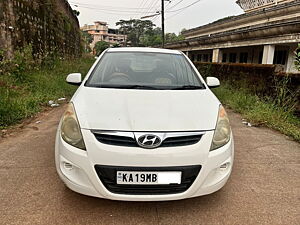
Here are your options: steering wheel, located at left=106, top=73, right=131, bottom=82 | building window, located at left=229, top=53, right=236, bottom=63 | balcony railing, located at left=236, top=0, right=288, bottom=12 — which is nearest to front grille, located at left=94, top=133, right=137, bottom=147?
steering wheel, located at left=106, top=73, right=131, bottom=82

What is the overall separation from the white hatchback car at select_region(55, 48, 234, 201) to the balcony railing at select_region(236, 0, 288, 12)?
24.5 m

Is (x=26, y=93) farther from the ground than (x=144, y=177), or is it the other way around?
(x=144, y=177)

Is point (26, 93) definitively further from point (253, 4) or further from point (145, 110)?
point (253, 4)

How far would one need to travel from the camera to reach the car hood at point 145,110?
6.07 ft

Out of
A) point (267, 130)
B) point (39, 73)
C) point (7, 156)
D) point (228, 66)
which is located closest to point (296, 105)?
point (267, 130)

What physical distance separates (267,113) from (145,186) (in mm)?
4163

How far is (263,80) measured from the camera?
6.73m

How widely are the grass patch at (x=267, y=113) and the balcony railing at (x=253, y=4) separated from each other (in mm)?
20036

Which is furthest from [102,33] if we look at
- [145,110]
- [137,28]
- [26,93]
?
[145,110]

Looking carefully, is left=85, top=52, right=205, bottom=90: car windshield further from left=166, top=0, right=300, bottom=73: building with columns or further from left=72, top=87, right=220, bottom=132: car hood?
left=166, top=0, right=300, bottom=73: building with columns

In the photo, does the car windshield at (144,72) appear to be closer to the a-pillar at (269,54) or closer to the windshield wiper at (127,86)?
the windshield wiper at (127,86)

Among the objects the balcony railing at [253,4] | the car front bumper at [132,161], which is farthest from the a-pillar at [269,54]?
the balcony railing at [253,4]

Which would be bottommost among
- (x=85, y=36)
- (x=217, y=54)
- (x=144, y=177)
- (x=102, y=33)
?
(x=144, y=177)

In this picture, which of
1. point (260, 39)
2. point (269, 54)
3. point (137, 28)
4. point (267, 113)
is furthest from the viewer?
point (137, 28)
